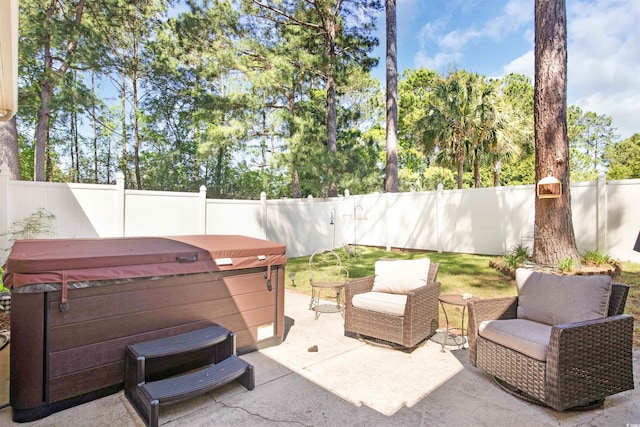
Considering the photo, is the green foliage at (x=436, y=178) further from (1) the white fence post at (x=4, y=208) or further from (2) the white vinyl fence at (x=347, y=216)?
(1) the white fence post at (x=4, y=208)

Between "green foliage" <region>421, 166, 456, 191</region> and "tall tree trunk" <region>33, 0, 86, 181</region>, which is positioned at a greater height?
"tall tree trunk" <region>33, 0, 86, 181</region>

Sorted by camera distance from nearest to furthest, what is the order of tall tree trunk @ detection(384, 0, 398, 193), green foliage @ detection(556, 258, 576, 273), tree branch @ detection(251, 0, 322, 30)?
1. green foliage @ detection(556, 258, 576, 273)
2. tall tree trunk @ detection(384, 0, 398, 193)
3. tree branch @ detection(251, 0, 322, 30)

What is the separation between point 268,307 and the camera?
3201 mm

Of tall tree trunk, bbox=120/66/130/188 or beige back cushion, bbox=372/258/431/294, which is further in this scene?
tall tree trunk, bbox=120/66/130/188

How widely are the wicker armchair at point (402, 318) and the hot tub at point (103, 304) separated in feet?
3.24

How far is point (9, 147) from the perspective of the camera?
273 inches

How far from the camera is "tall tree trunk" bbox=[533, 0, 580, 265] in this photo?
5.24 meters

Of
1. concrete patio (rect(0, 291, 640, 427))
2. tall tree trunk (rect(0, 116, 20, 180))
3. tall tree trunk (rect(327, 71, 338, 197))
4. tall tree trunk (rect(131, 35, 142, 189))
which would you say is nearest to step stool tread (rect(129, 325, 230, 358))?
concrete patio (rect(0, 291, 640, 427))

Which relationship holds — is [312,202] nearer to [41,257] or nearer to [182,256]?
[182,256]

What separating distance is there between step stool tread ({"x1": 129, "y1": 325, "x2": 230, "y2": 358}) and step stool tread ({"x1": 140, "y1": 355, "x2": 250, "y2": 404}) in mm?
171

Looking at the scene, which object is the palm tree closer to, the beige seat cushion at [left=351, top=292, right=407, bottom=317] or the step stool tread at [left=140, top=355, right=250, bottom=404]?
the beige seat cushion at [left=351, top=292, right=407, bottom=317]

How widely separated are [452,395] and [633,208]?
22.4 feet

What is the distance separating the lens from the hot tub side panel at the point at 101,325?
203cm

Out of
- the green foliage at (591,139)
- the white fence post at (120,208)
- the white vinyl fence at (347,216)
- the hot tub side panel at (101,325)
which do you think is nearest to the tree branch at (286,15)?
the white vinyl fence at (347,216)
